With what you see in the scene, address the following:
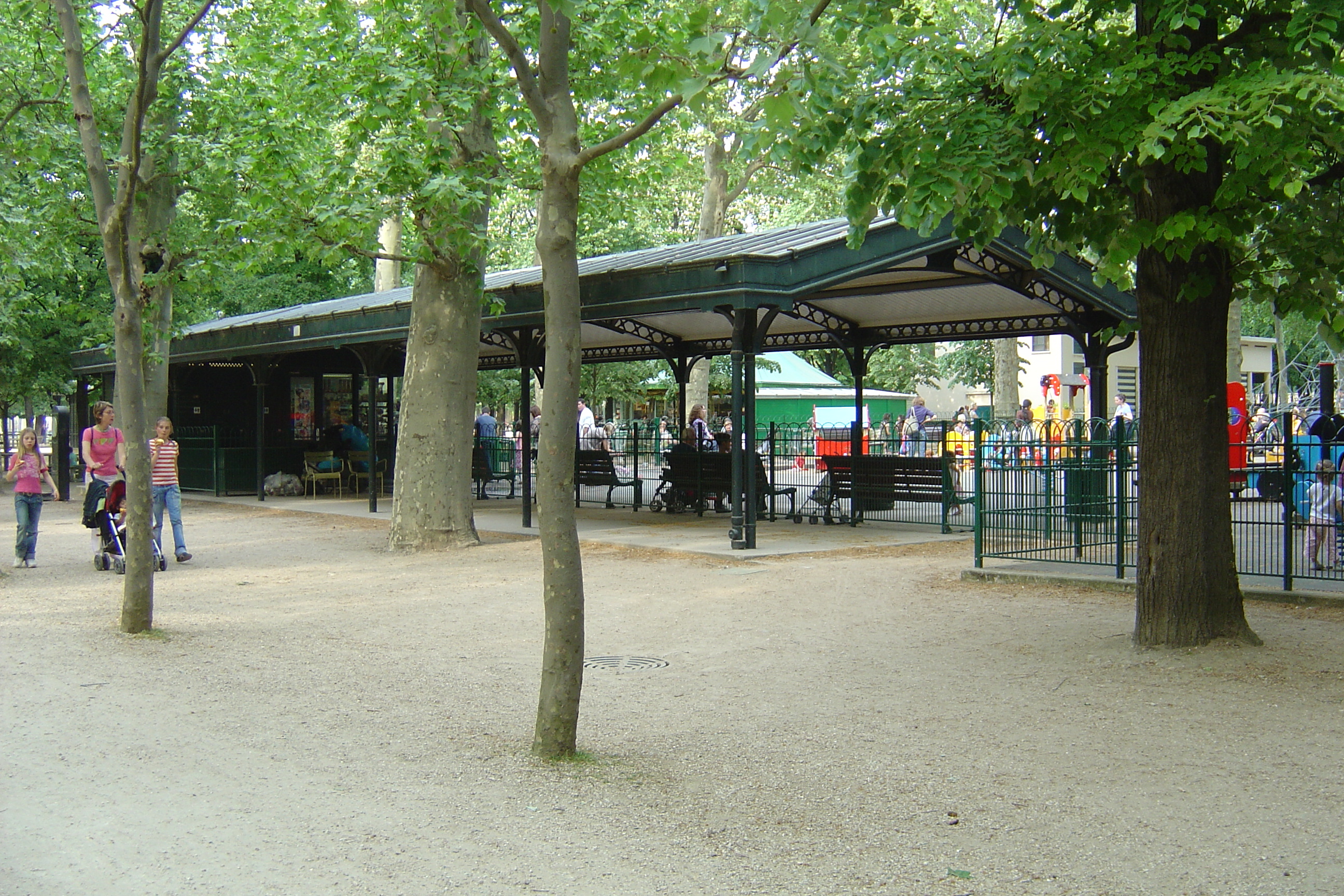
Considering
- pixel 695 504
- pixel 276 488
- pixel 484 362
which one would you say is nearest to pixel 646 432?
pixel 695 504

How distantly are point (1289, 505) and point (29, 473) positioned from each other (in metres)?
12.7

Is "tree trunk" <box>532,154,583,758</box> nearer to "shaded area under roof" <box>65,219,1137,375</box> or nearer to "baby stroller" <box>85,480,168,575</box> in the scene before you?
"shaded area under roof" <box>65,219,1137,375</box>

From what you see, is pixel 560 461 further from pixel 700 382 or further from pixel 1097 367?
pixel 700 382

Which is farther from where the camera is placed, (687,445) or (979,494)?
(687,445)

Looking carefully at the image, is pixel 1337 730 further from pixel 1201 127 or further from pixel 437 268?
pixel 437 268

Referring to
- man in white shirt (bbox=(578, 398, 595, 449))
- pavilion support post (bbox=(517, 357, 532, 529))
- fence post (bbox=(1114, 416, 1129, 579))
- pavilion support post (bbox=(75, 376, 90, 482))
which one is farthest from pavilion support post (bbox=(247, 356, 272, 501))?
fence post (bbox=(1114, 416, 1129, 579))

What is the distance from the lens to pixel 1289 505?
978 centimetres

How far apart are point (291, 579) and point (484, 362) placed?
15191mm

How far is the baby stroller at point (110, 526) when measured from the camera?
1262 cm

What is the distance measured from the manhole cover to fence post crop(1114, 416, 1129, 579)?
4.96 metres

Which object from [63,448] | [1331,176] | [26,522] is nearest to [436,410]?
[26,522]

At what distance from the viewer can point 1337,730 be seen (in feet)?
19.9

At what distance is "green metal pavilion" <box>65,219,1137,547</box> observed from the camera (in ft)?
45.1

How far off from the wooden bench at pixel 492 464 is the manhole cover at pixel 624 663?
50.2ft
